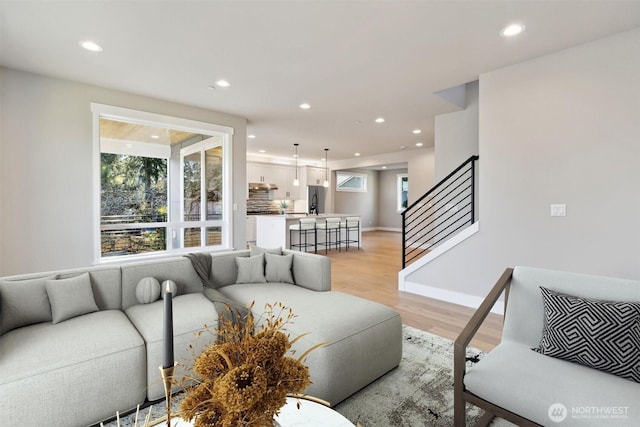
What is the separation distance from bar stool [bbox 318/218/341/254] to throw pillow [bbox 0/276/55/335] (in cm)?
577

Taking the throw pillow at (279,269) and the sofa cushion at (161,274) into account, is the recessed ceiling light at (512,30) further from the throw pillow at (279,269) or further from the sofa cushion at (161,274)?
the sofa cushion at (161,274)

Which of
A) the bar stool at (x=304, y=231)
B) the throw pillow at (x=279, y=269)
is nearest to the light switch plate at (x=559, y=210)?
the throw pillow at (x=279, y=269)

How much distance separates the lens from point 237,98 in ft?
14.4

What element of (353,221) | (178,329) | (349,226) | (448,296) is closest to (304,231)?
(349,226)

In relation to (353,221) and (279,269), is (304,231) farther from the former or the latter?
(279,269)

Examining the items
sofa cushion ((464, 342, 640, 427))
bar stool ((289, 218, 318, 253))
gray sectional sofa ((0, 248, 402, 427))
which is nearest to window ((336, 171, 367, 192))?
bar stool ((289, 218, 318, 253))

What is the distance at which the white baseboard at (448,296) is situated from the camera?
3412mm

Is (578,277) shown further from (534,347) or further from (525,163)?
(525,163)

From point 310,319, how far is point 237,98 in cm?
354

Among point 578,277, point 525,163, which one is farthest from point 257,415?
point 525,163

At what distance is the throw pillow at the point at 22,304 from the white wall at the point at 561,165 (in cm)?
395

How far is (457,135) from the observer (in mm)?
5297

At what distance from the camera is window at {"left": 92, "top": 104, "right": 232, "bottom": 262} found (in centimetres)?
415

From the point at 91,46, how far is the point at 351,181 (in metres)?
9.99
